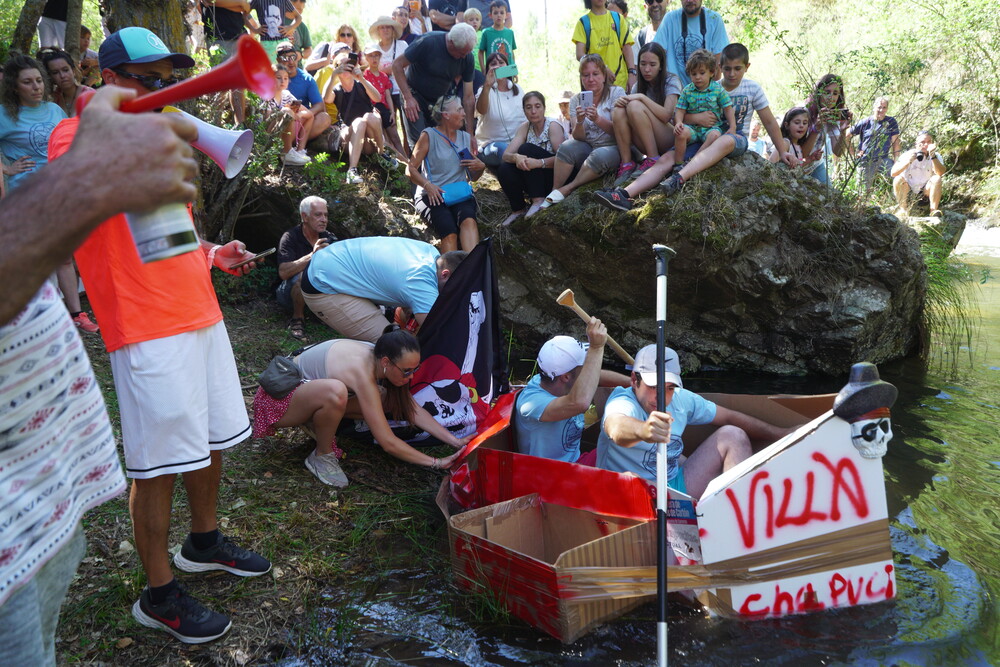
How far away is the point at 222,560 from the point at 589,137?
5.62 meters

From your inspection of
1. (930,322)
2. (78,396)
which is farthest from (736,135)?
(78,396)

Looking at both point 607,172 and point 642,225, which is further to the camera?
point 607,172

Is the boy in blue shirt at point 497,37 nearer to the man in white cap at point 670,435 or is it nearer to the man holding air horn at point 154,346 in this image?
the man in white cap at point 670,435

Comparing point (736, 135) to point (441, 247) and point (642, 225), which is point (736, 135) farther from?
point (441, 247)

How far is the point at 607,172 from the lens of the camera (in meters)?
7.49

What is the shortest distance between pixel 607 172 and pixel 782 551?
494 centimetres

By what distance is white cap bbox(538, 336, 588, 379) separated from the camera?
3961mm

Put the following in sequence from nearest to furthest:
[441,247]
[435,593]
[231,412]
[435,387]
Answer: [231,412] < [435,593] < [435,387] < [441,247]

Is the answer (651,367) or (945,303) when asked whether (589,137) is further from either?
(651,367)

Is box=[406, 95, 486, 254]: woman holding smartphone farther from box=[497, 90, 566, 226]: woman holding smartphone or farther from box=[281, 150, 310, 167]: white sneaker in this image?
box=[281, 150, 310, 167]: white sneaker

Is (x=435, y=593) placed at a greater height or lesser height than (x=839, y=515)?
lesser

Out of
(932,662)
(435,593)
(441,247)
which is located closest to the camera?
(932,662)

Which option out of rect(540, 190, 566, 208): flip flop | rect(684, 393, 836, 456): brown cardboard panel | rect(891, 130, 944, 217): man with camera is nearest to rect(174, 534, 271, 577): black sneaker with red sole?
rect(684, 393, 836, 456): brown cardboard panel

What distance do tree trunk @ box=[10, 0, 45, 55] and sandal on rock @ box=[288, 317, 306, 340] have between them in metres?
2.99
